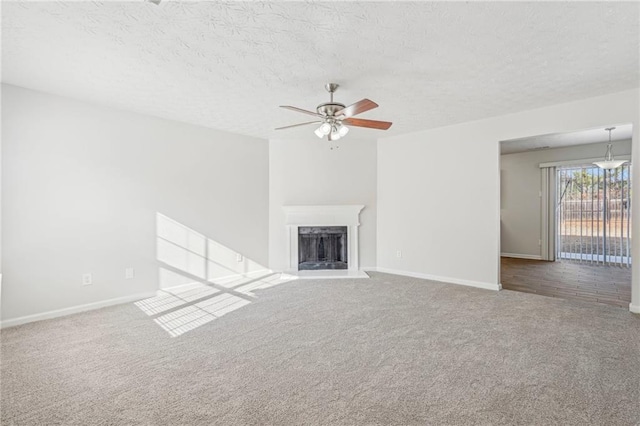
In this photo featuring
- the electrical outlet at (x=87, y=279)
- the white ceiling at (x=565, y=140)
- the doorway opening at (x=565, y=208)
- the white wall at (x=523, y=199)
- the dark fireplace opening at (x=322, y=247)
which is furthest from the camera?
the white wall at (x=523, y=199)

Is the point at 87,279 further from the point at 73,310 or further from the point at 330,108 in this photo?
the point at 330,108

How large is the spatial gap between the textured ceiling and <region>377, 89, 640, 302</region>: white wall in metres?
0.34

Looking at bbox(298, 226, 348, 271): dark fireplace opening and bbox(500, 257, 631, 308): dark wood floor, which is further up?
bbox(298, 226, 348, 271): dark fireplace opening

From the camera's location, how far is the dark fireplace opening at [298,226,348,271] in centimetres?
576

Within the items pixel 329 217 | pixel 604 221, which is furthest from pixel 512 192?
pixel 329 217

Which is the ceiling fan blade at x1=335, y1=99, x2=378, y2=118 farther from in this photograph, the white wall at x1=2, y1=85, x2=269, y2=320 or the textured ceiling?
the white wall at x1=2, y1=85, x2=269, y2=320

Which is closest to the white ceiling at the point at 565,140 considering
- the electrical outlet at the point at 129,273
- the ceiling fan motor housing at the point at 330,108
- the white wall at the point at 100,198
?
the ceiling fan motor housing at the point at 330,108

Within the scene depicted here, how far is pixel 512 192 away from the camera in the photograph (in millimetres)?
7441

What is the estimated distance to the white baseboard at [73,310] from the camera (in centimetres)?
314

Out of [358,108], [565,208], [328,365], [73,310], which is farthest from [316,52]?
[565,208]

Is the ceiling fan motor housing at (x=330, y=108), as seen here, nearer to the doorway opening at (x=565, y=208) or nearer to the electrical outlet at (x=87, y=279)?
the electrical outlet at (x=87, y=279)

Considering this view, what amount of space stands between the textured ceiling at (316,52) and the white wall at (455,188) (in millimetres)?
336

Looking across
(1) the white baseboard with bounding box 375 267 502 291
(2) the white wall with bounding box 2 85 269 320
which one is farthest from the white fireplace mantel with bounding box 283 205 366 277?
(2) the white wall with bounding box 2 85 269 320

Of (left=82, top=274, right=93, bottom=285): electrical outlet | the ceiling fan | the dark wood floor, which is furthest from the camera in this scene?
the dark wood floor
